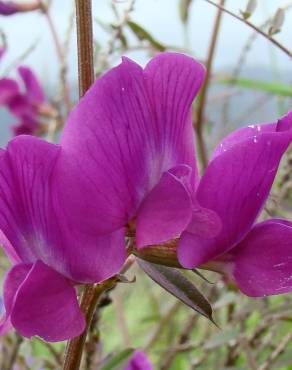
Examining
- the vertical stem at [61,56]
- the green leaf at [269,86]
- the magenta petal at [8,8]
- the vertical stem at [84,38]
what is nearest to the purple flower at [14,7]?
the magenta petal at [8,8]

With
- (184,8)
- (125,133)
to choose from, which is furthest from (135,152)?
(184,8)

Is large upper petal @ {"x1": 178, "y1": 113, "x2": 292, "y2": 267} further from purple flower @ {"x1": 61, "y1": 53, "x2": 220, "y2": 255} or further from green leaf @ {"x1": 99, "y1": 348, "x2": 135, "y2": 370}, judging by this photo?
green leaf @ {"x1": 99, "y1": 348, "x2": 135, "y2": 370}

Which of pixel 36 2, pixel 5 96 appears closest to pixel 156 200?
pixel 36 2

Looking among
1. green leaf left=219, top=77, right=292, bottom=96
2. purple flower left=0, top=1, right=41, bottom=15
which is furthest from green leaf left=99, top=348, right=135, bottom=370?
green leaf left=219, top=77, right=292, bottom=96

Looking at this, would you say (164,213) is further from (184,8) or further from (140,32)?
(184,8)

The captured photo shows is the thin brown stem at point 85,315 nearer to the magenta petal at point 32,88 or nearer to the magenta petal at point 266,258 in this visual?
the magenta petal at point 266,258

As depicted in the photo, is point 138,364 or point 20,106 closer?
point 138,364
